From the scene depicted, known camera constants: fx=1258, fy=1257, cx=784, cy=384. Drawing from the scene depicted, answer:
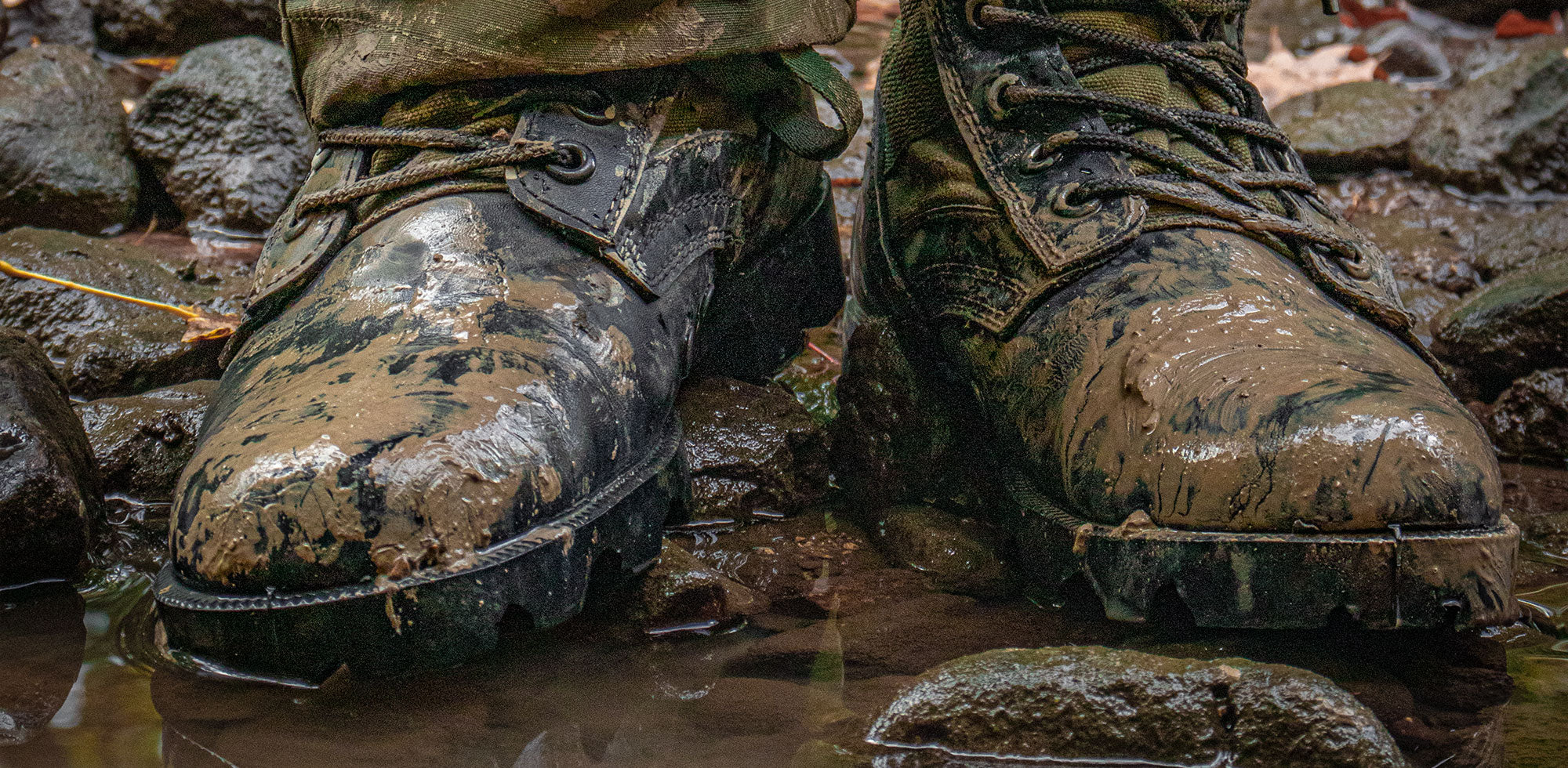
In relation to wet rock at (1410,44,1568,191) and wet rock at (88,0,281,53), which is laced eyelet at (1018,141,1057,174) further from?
wet rock at (88,0,281,53)

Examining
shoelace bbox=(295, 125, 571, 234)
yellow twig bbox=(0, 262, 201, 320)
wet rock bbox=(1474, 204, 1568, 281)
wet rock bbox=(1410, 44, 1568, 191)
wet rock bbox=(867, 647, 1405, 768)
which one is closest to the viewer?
wet rock bbox=(867, 647, 1405, 768)

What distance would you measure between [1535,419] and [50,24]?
4245 millimetres

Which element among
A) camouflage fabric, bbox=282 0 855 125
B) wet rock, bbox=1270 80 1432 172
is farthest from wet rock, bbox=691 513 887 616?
wet rock, bbox=1270 80 1432 172

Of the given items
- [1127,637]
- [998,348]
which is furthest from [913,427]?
[1127,637]

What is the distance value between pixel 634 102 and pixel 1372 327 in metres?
0.95

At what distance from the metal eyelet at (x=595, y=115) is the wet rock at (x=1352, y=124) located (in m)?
2.81

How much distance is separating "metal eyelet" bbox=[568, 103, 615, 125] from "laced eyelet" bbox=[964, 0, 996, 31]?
0.49 metres

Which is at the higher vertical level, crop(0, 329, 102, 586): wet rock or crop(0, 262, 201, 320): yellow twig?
crop(0, 262, 201, 320): yellow twig

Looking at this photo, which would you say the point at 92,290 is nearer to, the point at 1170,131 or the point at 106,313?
the point at 106,313

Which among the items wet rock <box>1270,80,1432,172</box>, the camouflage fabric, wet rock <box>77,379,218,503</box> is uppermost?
wet rock <box>1270,80,1432,172</box>

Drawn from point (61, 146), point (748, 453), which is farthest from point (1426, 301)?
point (61, 146)

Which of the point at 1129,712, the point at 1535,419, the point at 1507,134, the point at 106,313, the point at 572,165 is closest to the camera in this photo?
the point at 1129,712

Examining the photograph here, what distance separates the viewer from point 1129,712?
1.16m

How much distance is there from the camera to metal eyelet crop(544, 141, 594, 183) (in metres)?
1.52
